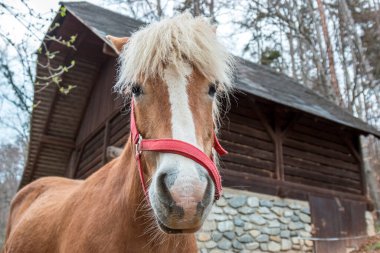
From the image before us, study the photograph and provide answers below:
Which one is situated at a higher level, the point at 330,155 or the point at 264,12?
the point at 264,12

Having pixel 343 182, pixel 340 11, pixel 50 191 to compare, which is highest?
pixel 340 11

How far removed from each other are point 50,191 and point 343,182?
7.67 metres

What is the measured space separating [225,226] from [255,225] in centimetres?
72

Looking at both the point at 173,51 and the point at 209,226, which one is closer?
the point at 173,51

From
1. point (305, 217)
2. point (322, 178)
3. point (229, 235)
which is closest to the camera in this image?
point (229, 235)

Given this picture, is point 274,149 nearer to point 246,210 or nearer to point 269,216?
point 269,216

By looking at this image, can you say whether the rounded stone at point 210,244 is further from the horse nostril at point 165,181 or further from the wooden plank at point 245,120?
the horse nostril at point 165,181

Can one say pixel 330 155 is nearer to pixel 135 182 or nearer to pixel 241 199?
pixel 241 199

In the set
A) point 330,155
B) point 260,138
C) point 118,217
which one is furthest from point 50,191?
point 330,155

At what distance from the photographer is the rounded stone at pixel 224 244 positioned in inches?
282

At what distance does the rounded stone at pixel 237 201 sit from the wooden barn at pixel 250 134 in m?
0.23

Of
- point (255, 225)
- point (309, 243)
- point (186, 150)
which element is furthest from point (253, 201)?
point (186, 150)

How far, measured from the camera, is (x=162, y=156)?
1745mm

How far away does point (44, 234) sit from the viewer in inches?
116
